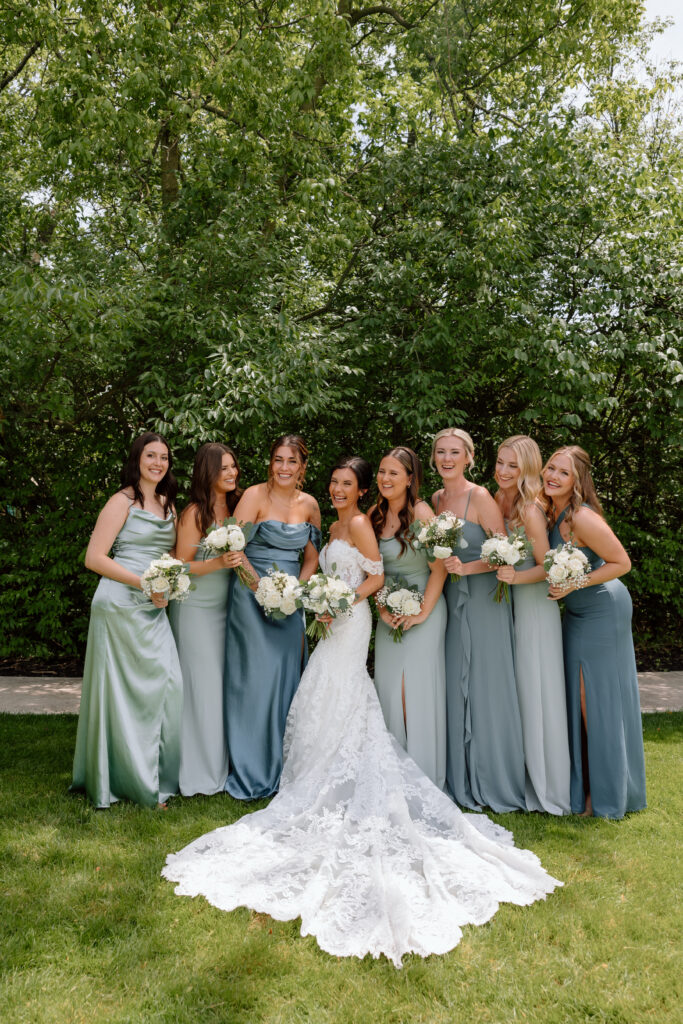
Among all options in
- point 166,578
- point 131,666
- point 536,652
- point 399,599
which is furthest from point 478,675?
point 131,666

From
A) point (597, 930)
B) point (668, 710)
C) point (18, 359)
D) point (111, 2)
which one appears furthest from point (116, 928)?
point (111, 2)

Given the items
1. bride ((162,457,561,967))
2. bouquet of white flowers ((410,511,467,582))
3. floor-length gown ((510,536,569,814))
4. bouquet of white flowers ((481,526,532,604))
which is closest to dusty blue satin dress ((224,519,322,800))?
bride ((162,457,561,967))

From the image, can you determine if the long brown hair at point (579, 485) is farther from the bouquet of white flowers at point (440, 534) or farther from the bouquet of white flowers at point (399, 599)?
the bouquet of white flowers at point (399, 599)

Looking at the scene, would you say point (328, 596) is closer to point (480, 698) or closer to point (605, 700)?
point (480, 698)

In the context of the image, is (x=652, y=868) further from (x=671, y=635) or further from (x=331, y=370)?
(x=671, y=635)

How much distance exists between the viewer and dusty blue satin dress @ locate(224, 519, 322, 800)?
5.09 metres

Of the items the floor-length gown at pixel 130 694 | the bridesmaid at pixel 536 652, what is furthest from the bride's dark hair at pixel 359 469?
the floor-length gown at pixel 130 694

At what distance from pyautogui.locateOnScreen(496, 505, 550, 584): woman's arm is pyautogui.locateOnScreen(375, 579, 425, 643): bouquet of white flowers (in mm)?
565

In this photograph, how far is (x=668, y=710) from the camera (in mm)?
7730

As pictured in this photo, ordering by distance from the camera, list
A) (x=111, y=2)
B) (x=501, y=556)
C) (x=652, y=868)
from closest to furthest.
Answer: (x=652, y=868) < (x=501, y=556) < (x=111, y=2)

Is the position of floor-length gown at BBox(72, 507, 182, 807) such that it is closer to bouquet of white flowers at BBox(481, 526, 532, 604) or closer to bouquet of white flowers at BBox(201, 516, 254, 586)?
bouquet of white flowers at BBox(201, 516, 254, 586)

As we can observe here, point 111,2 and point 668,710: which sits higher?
point 111,2

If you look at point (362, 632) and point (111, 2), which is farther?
point (111, 2)

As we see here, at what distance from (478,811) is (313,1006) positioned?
2.08 meters
